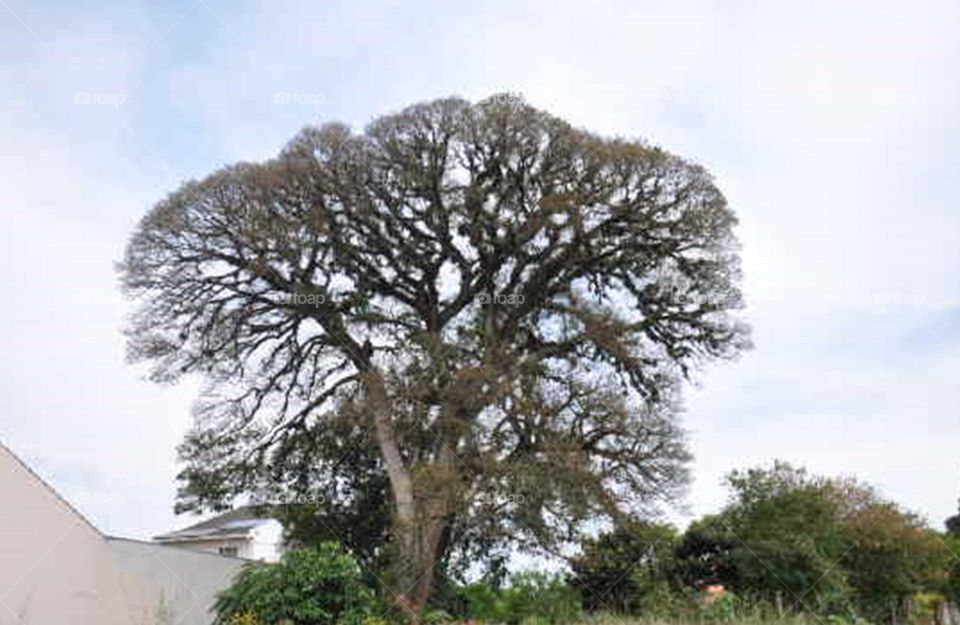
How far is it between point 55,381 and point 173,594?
14.3 feet

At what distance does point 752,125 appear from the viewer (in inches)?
614

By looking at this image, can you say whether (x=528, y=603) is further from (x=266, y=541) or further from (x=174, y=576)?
(x=266, y=541)

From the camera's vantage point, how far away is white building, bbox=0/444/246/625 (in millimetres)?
13289

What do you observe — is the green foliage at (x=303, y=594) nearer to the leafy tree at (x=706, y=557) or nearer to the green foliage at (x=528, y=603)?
the green foliage at (x=528, y=603)

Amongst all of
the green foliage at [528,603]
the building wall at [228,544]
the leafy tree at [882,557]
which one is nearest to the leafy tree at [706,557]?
the leafy tree at [882,557]

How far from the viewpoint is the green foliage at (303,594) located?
12508 mm

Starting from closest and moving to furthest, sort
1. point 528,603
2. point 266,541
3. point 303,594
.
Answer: point 303,594 → point 528,603 → point 266,541

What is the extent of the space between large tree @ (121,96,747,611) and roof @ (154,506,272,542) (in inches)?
244

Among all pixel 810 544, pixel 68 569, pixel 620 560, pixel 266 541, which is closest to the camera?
pixel 68 569

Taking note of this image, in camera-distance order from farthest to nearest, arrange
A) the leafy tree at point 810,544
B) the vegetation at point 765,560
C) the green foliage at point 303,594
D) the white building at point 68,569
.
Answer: the leafy tree at point 810,544 → the vegetation at point 765,560 → the white building at point 68,569 → the green foliage at point 303,594

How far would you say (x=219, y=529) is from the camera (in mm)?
31266

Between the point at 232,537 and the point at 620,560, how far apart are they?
48.8 ft

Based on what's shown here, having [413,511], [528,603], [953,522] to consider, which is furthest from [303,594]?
[953,522]

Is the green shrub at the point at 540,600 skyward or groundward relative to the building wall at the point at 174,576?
groundward
